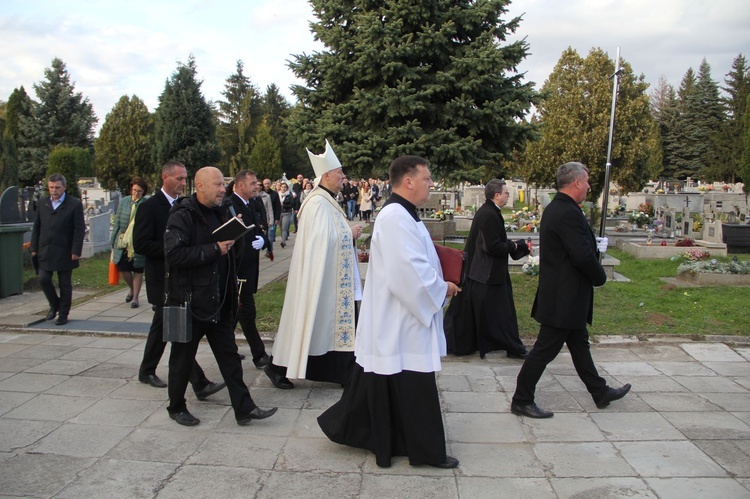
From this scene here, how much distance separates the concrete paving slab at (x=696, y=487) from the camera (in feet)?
11.8

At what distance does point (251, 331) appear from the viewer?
6.04 m

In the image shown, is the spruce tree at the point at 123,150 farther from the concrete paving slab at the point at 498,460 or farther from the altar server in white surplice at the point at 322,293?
the concrete paving slab at the point at 498,460

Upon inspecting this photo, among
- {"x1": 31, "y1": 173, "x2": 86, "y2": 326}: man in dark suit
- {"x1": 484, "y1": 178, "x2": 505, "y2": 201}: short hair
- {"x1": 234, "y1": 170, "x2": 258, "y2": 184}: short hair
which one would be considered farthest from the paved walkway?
{"x1": 234, "y1": 170, "x2": 258, "y2": 184}: short hair

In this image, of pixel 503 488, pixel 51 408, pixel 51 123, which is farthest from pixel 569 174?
pixel 51 123

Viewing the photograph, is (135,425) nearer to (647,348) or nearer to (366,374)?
(366,374)

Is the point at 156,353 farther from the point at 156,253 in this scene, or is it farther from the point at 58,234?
the point at 58,234

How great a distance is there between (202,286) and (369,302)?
1.30 m

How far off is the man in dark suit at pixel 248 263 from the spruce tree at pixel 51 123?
42324 millimetres

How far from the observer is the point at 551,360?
4.88 meters

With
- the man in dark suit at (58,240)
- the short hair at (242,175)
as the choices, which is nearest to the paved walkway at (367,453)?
the man in dark suit at (58,240)

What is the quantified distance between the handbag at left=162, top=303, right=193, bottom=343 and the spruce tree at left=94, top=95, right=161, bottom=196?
36.1 m

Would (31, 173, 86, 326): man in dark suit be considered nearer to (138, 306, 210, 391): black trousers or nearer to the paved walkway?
the paved walkway

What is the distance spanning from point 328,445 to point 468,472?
1.01 m

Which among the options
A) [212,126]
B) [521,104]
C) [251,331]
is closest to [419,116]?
[521,104]
